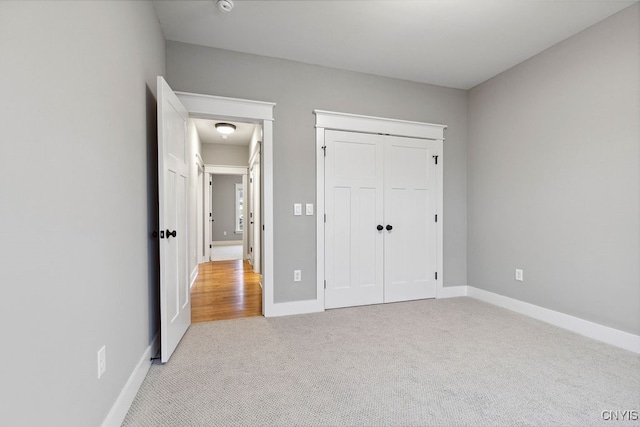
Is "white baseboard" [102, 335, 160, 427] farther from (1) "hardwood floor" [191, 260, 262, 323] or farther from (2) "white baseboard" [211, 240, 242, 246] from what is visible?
(2) "white baseboard" [211, 240, 242, 246]

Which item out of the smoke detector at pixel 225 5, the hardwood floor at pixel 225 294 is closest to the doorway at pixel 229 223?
the hardwood floor at pixel 225 294

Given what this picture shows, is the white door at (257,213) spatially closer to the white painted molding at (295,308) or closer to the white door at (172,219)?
the white painted molding at (295,308)

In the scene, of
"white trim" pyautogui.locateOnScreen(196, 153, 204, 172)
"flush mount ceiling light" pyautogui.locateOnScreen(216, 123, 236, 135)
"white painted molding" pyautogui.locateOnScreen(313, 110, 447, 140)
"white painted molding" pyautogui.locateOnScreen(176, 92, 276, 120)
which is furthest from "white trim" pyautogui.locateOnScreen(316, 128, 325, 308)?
"white trim" pyautogui.locateOnScreen(196, 153, 204, 172)

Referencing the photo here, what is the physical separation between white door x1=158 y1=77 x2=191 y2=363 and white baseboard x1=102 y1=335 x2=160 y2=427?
0.34 ft

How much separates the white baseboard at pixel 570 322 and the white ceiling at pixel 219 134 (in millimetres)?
4215

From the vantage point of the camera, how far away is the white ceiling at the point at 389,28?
2.26 meters

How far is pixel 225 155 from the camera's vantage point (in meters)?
6.43

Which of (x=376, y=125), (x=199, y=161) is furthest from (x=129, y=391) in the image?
(x=199, y=161)

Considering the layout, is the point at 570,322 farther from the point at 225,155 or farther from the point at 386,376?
the point at 225,155

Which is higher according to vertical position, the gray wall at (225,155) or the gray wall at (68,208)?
the gray wall at (225,155)

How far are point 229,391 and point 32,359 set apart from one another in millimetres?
1127

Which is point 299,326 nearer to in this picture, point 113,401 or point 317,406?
point 317,406

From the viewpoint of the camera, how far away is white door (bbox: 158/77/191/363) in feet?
6.64

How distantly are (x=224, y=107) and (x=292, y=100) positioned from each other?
2.36 ft
